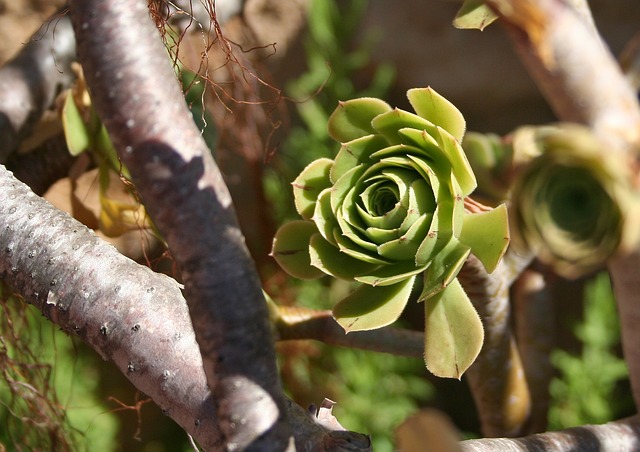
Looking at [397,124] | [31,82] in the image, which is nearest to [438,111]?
[397,124]

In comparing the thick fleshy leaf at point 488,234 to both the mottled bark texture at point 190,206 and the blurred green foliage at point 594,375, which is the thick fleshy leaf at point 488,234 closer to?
the mottled bark texture at point 190,206

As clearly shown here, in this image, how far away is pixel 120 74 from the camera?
287 millimetres

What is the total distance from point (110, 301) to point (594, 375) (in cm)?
75

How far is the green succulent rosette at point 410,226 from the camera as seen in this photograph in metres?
0.39

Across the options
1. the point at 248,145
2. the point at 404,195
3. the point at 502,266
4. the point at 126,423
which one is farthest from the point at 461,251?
the point at 126,423

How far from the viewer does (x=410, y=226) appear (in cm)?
39

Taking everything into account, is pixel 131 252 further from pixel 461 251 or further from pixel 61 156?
pixel 461 251

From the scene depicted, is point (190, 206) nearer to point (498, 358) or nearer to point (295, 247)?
point (295, 247)

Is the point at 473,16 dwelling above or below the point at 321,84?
above

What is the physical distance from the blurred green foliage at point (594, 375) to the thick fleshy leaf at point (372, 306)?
0.61 metres

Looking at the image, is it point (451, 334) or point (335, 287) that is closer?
point (451, 334)

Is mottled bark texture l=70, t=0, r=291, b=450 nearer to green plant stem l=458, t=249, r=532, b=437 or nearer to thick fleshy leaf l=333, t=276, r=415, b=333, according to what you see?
thick fleshy leaf l=333, t=276, r=415, b=333

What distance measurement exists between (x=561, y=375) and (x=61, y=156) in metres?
0.75

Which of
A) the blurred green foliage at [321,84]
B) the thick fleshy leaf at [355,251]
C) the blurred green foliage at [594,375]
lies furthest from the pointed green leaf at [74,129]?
the blurred green foliage at [594,375]
